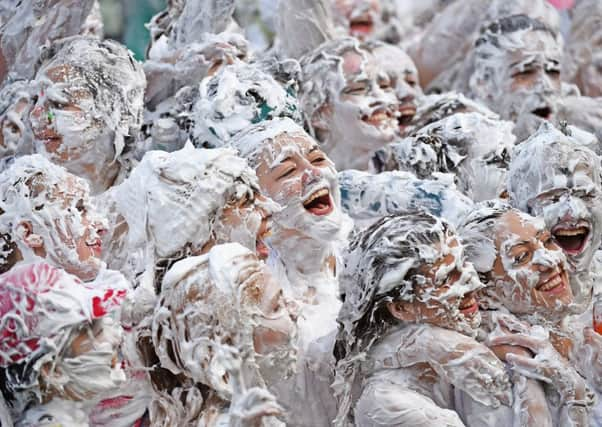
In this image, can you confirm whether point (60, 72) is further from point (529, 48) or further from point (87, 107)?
point (529, 48)

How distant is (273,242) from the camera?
5023 millimetres

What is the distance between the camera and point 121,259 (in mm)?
4695

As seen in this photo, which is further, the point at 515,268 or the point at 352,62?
the point at 352,62

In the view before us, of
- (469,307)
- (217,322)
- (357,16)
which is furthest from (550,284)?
(357,16)

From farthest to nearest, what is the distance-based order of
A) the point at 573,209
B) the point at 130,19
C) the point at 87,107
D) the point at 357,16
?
the point at 357,16, the point at 130,19, the point at 87,107, the point at 573,209

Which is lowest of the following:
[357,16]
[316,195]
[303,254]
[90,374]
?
[357,16]

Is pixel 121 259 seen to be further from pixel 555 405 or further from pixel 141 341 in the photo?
pixel 555 405

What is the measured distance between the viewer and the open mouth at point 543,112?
281 inches

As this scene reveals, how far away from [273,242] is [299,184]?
281 mm

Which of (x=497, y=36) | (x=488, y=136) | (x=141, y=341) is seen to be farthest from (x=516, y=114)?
(x=141, y=341)

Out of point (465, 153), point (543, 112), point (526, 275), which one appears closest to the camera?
point (526, 275)

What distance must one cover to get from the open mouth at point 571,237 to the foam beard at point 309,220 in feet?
2.87

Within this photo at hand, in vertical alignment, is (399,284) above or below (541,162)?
above

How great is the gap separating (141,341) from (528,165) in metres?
2.08
